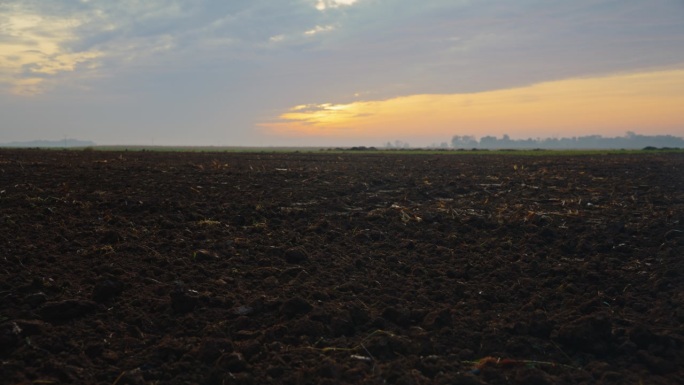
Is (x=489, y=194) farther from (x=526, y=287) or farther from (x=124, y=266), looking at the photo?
(x=124, y=266)

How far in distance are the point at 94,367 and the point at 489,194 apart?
11097 mm

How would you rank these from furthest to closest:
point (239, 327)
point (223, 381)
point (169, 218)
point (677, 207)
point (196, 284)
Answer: point (677, 207) < point (169, 218) < point (196, 284) < point (239, 327) < point (223, 381)

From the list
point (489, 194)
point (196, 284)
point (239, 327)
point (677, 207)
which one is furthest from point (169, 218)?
point (677, 207)

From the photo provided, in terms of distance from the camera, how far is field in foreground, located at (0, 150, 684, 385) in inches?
177

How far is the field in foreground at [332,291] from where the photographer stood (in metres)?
4.50

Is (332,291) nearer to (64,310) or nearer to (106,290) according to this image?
(106,290)

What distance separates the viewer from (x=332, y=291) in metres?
6.11

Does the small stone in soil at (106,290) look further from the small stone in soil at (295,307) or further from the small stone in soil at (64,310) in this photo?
the small stone in soil at (295,307)

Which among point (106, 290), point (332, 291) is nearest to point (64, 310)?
point (106, 290)

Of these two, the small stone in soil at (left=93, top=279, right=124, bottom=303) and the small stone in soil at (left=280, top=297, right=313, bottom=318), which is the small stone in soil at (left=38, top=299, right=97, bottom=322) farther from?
the small stone in soil at (left=280, top=297, right=313, bottom=318)

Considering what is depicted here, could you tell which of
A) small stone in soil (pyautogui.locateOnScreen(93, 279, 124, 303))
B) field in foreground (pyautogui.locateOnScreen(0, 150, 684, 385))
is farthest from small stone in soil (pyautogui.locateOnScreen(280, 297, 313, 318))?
small stone in soil (pyautogui.locateOnScreen(93, 279, 124, 303))

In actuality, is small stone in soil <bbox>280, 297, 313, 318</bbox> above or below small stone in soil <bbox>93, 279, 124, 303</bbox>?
below

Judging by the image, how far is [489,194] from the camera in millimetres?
13578

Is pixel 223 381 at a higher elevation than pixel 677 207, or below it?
below
